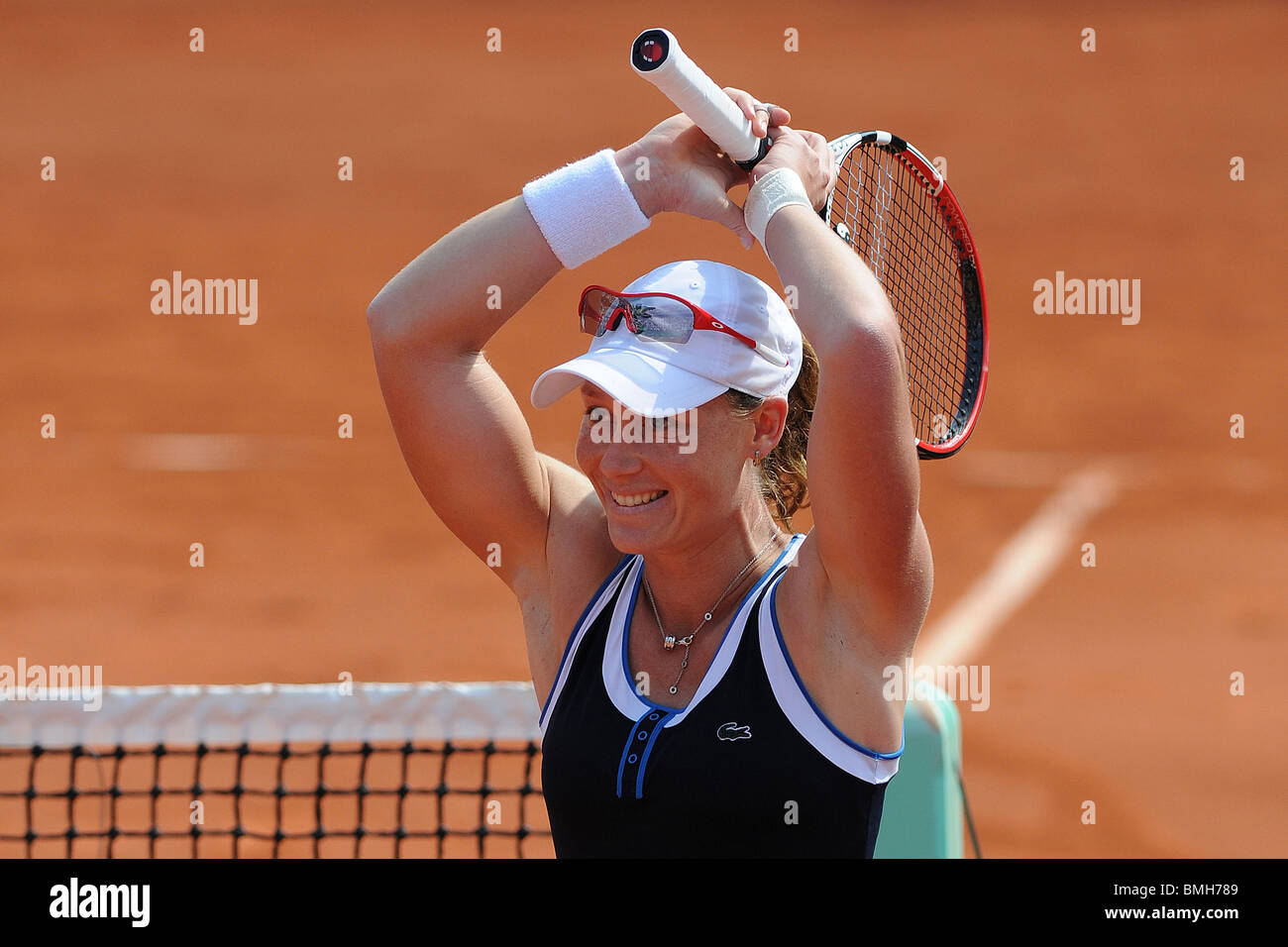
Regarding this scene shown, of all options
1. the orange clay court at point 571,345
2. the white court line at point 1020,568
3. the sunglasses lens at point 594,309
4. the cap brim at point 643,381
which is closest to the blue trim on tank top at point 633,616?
the cap brim at point 643,381

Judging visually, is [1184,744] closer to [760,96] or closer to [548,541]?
[548,541]

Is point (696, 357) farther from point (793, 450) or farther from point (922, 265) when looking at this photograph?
point (922, 265)

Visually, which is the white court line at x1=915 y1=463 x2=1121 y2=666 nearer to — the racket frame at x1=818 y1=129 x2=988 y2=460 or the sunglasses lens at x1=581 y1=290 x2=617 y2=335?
the racket frame at x1=818 y1=129 x2=988 y2=460

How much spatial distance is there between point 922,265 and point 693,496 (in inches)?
58.6

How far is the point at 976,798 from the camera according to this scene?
605 cm

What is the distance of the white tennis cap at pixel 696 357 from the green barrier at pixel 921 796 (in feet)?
3.53

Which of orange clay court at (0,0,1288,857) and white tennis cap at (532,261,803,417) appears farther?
orange clay court at (0,0,1288,857)

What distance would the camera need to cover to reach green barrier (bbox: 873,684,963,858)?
3.29 m

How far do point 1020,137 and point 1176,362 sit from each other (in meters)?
4.56

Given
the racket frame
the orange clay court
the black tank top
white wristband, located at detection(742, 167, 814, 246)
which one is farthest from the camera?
the orange clay court

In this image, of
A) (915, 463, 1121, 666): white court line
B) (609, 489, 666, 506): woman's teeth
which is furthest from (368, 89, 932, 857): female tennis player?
(915, 463, 1121, 666): white court line

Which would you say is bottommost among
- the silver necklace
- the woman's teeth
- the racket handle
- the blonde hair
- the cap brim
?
the silver necklace

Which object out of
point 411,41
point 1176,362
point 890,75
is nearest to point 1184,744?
point 1176,362

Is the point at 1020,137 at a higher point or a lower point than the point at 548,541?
higher
